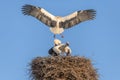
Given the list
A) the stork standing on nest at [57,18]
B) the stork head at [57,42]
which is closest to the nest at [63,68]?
the stork head at [57,42]

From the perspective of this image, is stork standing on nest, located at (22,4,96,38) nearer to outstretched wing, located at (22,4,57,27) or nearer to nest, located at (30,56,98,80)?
outstretched wing, located at (22,4,57,27)

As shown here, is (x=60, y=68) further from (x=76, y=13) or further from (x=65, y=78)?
(x=76, y=13)

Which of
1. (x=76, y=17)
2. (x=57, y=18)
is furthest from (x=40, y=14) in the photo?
(x=76, y=17)

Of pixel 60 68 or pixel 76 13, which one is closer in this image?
pixel 60 68

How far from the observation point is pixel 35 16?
2123 cm

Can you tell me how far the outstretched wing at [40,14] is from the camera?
2102 centimetres

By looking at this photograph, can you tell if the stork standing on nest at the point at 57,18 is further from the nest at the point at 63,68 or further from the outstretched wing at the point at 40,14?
the nest at the point at 63,68

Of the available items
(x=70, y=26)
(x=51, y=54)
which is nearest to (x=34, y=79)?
(x=51, y=54)

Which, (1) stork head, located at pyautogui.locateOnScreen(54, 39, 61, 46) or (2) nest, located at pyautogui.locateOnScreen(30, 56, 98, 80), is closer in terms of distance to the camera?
(2) nest, located at pyautogui.locateOnScreen(30, 56, 98, 80)

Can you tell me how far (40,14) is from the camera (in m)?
21.2

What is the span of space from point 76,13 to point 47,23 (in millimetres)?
897

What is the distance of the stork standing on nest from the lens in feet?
68.8

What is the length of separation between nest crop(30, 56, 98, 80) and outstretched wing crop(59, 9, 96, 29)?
1.61 meters

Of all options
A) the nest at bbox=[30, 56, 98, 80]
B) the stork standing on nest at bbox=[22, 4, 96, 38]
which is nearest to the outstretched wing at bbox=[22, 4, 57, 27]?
the stork standing on nest at bbox=[22, 4, 96, 38]
